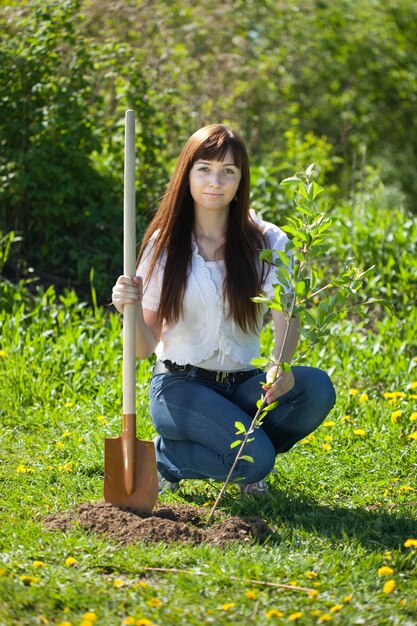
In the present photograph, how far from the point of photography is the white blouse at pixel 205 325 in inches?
136

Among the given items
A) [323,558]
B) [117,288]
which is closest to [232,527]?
[323,558]

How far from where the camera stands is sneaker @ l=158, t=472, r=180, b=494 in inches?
139

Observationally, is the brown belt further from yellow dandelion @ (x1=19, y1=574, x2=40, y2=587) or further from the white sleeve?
yellow dandelion @ (x1=19, y1=574, x2=40, y2=587)

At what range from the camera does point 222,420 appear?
333cm

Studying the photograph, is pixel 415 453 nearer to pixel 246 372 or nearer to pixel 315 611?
pixel 246 372

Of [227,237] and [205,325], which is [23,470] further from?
[227,237]

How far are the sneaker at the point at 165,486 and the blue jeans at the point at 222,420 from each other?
2 centimetres

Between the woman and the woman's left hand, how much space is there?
17cm

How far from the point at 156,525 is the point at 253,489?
53cm

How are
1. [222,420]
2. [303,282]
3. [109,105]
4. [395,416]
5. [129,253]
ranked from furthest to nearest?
1. [109,105]
2. [395,416]
3. [222,420]
4. [129,253]
5. [303,282]

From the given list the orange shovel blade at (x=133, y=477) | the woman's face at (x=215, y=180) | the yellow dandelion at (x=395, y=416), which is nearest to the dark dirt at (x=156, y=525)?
the orange shovel blade at (x=133, y=477)

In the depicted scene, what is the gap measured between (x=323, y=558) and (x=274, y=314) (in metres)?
0.89

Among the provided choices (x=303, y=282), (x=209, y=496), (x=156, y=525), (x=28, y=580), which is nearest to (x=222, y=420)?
(x=209, y=496)

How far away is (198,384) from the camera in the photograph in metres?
3.44
